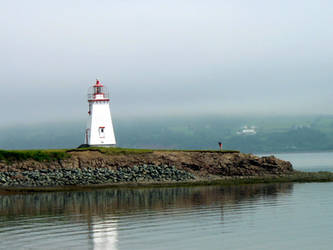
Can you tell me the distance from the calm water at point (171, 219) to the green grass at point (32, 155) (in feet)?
Answer: 26.6

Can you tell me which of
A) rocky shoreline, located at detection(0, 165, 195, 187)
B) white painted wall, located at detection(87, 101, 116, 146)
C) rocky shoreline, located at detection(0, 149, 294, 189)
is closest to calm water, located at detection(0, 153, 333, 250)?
rocky shoreline, located at detection(0, 165, 195, 187)

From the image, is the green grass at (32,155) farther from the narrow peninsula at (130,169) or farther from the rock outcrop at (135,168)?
the rock outcrop at (135,168)

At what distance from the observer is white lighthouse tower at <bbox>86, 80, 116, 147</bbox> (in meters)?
70.0

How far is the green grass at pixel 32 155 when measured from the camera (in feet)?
196

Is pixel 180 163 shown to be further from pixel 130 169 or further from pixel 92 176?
pixel 92 176

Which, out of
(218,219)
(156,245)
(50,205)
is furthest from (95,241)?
(50,205)

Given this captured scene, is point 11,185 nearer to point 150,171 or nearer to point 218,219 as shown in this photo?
point 150,171

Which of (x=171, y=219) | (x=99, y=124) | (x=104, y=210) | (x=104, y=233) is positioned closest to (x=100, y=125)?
(x=99, y=124)

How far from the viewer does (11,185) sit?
56.7m

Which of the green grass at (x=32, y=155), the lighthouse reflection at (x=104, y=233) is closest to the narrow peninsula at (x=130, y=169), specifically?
the green grass at (x=32, y=155)

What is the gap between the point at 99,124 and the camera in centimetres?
7056

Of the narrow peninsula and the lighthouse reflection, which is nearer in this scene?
the lighthouse reflection

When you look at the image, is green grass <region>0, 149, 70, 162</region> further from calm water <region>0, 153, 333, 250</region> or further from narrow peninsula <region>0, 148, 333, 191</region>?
calm water <region>0, 153, 333, 250</region>

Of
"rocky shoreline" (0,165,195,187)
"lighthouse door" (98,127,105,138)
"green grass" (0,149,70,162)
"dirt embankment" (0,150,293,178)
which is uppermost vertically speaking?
"lighthouse door" (98,127,105,138)
